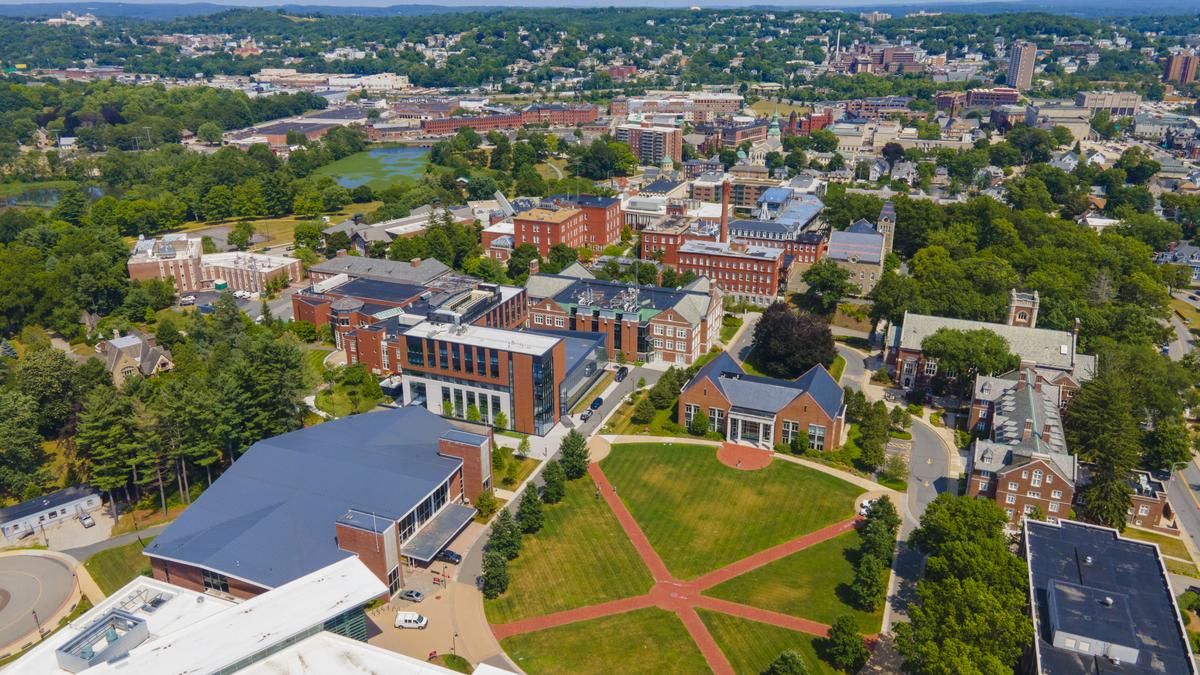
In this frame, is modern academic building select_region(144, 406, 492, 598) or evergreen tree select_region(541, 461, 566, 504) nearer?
modern academic building select_region(144, 406, 492, 598)

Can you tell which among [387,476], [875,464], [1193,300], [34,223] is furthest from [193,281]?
[1193,300]

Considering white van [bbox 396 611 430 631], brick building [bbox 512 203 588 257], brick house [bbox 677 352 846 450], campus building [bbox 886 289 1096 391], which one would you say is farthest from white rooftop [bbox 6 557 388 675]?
brick building [bbox 512 203 588 257]

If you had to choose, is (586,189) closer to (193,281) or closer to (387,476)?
(193,281)

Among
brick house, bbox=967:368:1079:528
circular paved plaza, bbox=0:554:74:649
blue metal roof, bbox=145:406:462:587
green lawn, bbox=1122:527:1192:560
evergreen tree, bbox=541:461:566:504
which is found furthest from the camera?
evergreen tree, bbox=541:461:566:504

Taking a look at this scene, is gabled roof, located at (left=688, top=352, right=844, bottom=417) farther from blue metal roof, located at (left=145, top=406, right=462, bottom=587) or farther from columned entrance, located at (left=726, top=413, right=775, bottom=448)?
blue metal roof, located at (left=145, top=406, right=462, bottom=587)

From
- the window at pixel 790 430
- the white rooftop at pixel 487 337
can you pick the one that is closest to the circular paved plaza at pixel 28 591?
the white rooftop at pixel 487 337

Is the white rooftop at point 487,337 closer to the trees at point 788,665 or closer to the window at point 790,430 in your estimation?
the window at point 790,430

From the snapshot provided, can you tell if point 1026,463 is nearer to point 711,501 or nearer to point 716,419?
point 711,501
